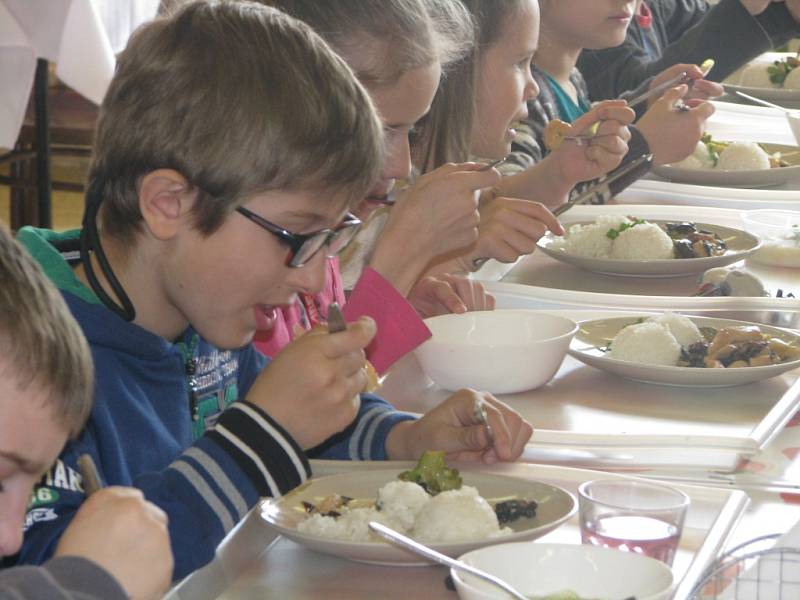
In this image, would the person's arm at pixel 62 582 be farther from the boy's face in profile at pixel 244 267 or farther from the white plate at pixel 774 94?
the white plate at pixel 774 94

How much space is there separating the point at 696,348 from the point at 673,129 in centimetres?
100

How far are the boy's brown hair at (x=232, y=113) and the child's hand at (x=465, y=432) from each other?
0.22 m

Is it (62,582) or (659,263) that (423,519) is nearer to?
(62,582)

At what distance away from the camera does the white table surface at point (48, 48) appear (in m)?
2.71

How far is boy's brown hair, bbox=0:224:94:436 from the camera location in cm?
72

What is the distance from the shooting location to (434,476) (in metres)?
0.97

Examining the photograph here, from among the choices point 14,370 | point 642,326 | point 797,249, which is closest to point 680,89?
point 797,249

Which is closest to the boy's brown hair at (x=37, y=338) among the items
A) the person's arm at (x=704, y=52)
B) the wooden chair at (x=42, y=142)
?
the wooden chair at (x=42, y=142)

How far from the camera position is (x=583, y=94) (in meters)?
2.83

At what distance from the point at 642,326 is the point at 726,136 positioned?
1.49 m

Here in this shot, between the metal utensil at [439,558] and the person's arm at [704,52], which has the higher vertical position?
the metal utensil at [439,558]

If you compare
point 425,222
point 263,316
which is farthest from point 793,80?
point 263,316

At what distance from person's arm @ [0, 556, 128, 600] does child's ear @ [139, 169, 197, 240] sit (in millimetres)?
428

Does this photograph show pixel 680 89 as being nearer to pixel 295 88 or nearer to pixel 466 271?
pixel 466 271
